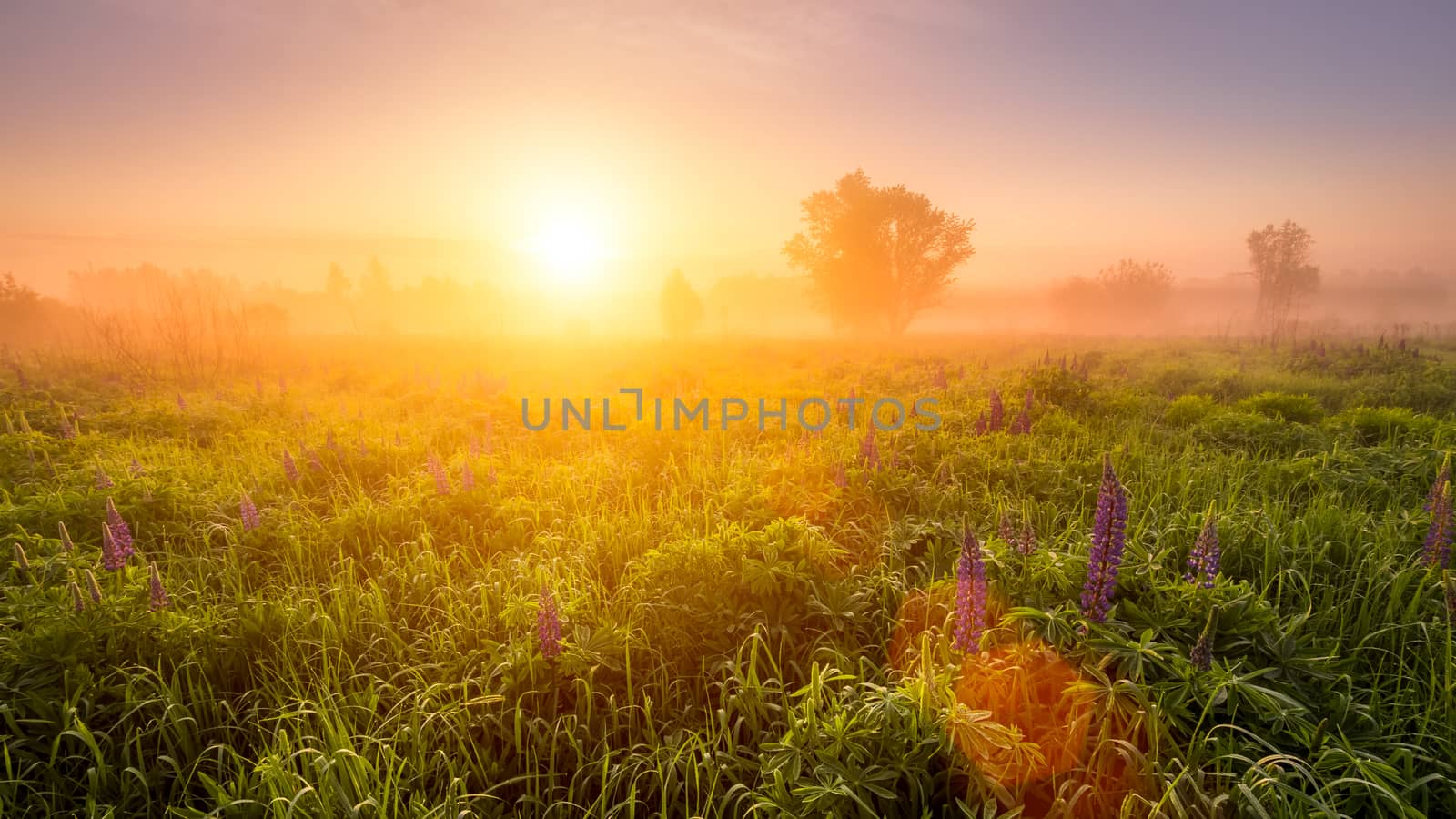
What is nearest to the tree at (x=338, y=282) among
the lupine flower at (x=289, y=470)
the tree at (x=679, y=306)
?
the tree at (x=679, y=306)

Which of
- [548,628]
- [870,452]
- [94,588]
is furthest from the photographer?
[870,452]

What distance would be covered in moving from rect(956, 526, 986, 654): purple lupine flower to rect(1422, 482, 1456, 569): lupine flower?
308 cm

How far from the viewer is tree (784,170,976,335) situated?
112 ft

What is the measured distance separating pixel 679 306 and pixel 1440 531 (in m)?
65.2

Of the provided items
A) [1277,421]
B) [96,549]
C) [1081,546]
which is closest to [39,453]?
[96,549]

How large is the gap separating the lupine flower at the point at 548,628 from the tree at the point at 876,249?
114 feet

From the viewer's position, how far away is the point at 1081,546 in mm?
3328

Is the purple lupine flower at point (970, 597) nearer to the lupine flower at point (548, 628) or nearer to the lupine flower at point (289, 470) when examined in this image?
the lupine flower at point (548, 628)

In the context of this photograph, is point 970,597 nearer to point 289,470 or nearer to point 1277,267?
point 289,470

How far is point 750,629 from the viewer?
3426 millimetres

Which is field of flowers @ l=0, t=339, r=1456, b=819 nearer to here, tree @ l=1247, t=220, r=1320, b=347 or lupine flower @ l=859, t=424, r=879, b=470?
lupine flower @ l=859, t=424, r=879, b=470

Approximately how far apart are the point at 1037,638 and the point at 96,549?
666 centimetres

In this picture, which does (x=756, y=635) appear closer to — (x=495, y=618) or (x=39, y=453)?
(x=495, y=618)

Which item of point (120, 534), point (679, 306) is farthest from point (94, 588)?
point (679, 306)
